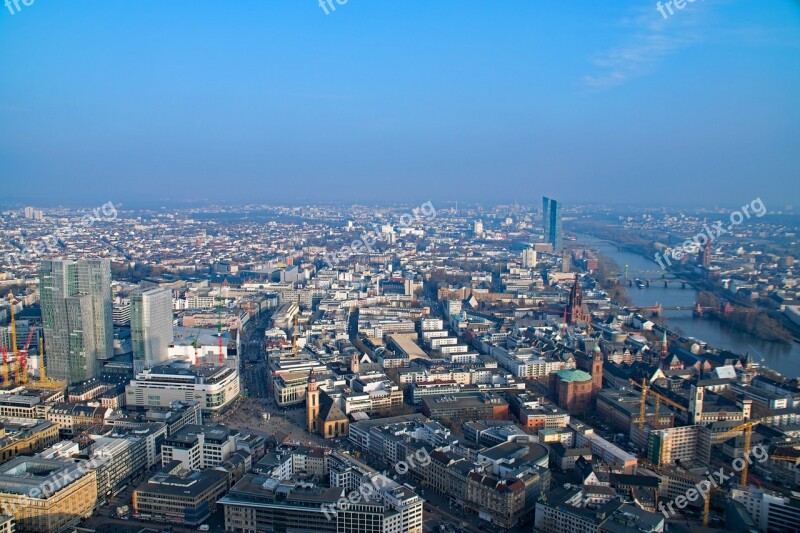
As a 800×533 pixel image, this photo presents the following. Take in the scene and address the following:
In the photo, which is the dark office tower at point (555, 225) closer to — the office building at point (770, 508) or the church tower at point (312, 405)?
→ the church tower at point (312, 405)

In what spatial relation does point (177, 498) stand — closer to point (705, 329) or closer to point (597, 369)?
point (597, 369)

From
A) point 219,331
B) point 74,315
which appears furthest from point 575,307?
point 74,315

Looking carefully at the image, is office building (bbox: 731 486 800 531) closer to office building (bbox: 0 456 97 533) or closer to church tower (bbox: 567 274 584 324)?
office building (bbox: 0 456 97 533)

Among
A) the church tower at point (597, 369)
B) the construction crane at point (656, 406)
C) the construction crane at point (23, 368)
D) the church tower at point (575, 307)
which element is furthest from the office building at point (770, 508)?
the construction crane at point (23, 368)

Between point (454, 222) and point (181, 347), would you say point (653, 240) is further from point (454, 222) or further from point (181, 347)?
point (181, 347)

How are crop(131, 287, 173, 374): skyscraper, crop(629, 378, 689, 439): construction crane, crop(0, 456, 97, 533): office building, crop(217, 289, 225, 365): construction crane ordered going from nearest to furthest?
crop(0, 456, 97, 533): office building < crop(629, 378, 689, 439): construction crane < crop(131, 287, 173, 374): skyscraper < crop(217, 289, 225, 365): construction crane

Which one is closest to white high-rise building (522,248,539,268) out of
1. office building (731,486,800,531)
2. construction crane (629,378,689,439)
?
construction crane (629,378,689,439)

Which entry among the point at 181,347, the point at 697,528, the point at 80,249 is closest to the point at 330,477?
the point at 697,528
